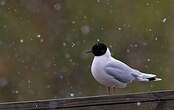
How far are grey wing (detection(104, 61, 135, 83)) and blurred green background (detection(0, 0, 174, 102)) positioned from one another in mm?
2990

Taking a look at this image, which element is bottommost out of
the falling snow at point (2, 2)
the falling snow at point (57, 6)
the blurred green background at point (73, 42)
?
the blurred green background at point (73, 42)

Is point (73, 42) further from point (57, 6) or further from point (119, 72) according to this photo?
point (119, 72)

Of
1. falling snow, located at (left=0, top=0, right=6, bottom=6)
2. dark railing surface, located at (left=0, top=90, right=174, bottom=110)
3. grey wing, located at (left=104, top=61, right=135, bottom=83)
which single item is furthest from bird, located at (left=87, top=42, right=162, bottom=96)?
falling snow, located at (left=0, top=0, right=6, bottom=6)

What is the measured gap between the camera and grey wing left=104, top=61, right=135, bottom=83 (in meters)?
2.94

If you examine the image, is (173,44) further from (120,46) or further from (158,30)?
(120,46)

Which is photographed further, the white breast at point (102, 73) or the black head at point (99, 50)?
the black head at point (99, 50)

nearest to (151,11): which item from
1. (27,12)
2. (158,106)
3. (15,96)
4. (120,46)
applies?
(120,46)

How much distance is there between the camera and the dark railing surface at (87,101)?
6.18 feet

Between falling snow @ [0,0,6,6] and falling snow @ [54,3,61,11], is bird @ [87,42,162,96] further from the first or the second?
falling snow @ [0,0,6,6]

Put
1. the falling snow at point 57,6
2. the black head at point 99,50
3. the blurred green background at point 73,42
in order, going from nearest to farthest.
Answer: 1. the black head at point 99,50
2. the blurred green background at point 73,42
3. the falling snow at point 57,6

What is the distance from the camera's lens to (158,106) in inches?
75.4

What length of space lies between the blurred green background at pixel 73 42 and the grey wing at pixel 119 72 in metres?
2.99

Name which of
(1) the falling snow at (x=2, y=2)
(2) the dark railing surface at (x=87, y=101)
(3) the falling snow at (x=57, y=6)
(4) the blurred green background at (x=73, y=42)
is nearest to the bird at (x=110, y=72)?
(2) the dark railing surface at (x=87, y=101)

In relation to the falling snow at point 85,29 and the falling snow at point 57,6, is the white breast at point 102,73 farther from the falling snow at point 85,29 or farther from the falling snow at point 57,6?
the falling snow at point 57,6
